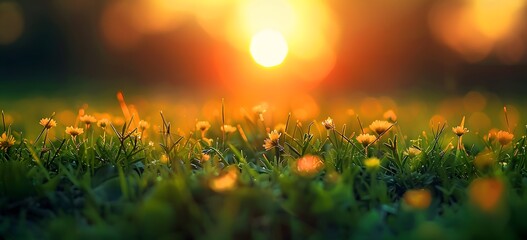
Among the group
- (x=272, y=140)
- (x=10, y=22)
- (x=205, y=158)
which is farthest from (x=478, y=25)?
(x=205, y=158)

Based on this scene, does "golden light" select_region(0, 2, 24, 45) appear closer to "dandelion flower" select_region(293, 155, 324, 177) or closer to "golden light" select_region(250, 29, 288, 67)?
"golden light" select_region(250, 29, 288, 67)

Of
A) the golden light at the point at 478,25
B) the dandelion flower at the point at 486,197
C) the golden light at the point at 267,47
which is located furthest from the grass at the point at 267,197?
the golden light at the point at 267,47

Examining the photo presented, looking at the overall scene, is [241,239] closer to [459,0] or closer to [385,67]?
[385,67]

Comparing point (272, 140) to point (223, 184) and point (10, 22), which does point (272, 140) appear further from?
point (10, 22)

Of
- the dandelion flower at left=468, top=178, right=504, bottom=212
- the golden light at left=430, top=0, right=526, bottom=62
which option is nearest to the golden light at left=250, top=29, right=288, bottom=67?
the golden light at left=430, top=0, right=526, bottom=62

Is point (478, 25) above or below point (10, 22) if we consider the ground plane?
below

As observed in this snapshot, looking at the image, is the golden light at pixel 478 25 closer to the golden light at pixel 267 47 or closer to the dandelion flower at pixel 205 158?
the golden light at pixel 267 47
